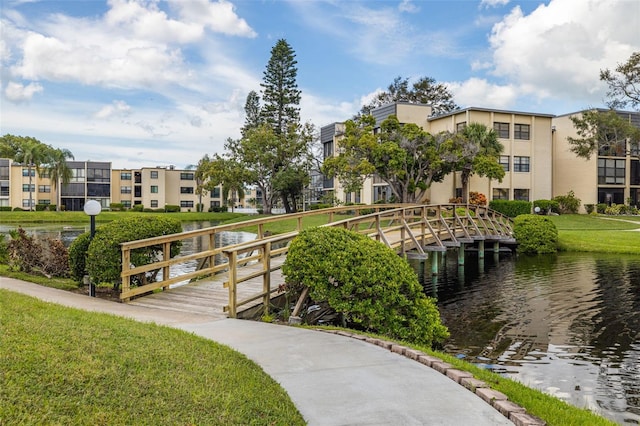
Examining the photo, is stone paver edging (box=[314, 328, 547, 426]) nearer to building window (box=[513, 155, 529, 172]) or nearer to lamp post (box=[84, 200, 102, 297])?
lamp post (box=[84, 200, 102, 297])

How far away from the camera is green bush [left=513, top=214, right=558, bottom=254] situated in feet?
82.6

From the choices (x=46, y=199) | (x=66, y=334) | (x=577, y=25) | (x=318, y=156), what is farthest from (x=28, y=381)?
(x=46, y=199)

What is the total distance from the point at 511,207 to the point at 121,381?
37.9 meters

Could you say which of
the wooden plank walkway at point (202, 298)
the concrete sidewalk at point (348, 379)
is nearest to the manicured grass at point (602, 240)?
the wooden plank walkway at point (202, 298)

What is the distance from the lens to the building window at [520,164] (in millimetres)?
42375

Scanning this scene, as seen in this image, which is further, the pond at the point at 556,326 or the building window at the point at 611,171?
the building window at the point at 611,171

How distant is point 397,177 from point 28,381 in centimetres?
3473

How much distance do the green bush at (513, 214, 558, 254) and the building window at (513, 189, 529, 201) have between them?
1725 centimetres

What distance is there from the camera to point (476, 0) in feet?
55.8

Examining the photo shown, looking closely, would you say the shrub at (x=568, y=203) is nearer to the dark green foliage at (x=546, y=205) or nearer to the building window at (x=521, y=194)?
the dark green foliage at (x=546, y=205)

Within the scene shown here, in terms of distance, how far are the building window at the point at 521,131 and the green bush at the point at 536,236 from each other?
1840 cm

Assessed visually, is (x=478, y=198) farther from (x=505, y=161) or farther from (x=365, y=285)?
(x=365, y=285)

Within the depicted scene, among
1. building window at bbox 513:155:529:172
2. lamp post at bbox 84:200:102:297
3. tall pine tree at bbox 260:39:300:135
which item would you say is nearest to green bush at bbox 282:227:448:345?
lamp post at bbox 84:200:102:297

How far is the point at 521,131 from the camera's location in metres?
42.8
